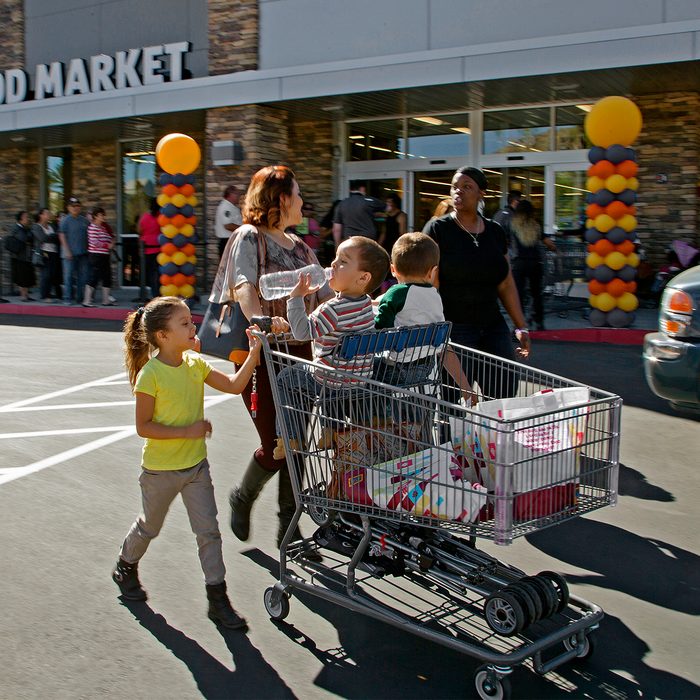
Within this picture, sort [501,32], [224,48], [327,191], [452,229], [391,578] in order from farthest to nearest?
1. [327,191]
2. [224,48]
3. [501,32]
4. [452,229]
5. [391,578]

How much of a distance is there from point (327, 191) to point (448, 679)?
16513 millimetres

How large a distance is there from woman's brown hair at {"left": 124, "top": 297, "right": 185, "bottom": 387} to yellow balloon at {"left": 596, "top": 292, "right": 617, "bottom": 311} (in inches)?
378

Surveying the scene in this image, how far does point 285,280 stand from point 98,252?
13.9 m

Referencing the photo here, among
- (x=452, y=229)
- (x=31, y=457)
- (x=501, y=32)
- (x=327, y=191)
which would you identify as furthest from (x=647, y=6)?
(x=31, y=457)

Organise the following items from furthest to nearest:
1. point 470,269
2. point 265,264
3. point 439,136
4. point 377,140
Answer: point 377,140
point 439,136
point 470,269
point 265,264

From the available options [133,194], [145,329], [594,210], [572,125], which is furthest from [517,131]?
[145,329]

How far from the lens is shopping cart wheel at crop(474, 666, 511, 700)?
122 inches

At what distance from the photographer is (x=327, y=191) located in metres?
19.2

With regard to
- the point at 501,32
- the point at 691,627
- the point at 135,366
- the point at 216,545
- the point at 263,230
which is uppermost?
the point at 501,32

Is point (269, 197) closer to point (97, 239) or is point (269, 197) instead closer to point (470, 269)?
point (470, 269)

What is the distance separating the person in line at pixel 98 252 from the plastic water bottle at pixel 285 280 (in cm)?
1352

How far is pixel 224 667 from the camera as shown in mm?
3451

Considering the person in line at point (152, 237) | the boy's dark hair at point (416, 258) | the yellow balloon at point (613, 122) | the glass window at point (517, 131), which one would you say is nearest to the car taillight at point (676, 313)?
the boy's dark hair at point (416, 258)

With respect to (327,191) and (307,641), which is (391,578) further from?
(327,191)
